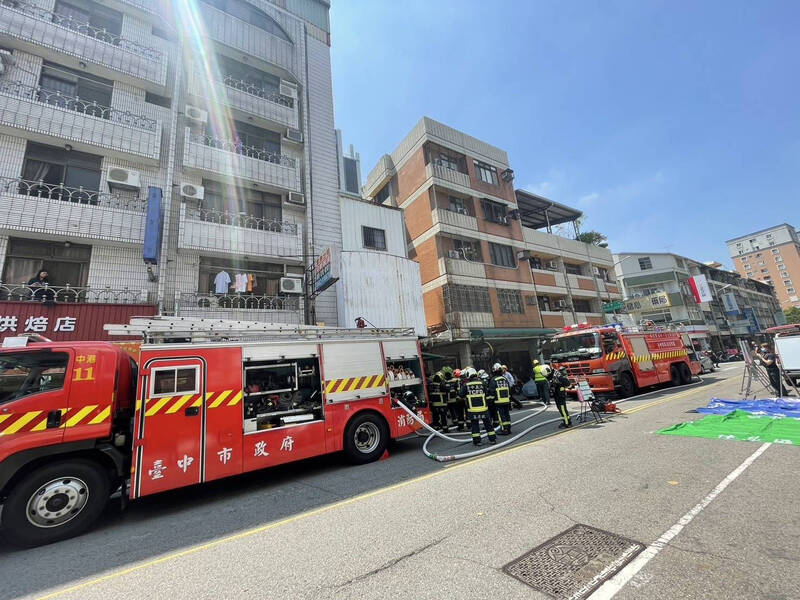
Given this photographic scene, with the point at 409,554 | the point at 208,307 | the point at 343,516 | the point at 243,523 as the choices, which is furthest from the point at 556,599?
the point at 208,307

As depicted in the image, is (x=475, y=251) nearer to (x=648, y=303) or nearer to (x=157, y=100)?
(x=157, y=100)

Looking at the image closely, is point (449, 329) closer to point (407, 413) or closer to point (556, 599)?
point (407, 413)

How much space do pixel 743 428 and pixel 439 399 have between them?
6.32m

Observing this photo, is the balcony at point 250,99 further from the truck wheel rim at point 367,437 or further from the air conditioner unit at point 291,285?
the truck wheel rim at point 367,437

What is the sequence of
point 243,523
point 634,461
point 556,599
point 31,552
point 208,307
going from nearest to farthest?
point 556,599, point 31,552, point 243,523, point 634,461, point 208,307

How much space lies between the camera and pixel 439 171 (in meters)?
21.8

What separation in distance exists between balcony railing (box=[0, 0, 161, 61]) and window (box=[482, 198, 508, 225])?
1872 cm

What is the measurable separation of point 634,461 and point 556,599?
4000 mm

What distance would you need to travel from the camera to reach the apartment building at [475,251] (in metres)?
19.9

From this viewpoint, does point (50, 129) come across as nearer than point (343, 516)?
No

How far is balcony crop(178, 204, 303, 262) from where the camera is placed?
1237 centimetres

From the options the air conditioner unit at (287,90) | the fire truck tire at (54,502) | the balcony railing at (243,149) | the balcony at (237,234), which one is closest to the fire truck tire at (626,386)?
the balcony at (237,234)

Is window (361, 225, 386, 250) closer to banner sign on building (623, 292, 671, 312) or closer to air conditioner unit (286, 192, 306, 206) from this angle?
air conditioner unit (286, 192, 306, 206)

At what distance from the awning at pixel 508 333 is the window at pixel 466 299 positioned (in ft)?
4.76
